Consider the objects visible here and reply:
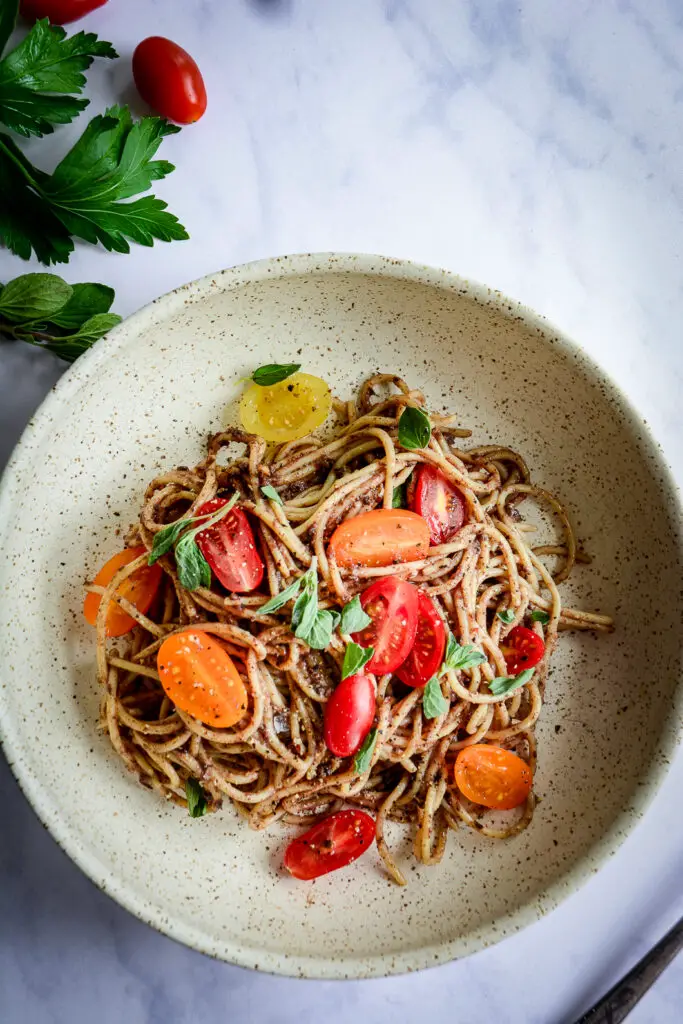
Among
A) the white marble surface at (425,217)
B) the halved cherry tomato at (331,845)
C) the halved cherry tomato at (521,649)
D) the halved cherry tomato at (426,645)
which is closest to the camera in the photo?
the halved cherry tomato at (426,645)

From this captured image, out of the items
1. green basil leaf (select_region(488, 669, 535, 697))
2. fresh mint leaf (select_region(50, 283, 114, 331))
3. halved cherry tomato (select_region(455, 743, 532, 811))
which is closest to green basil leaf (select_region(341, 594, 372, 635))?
green basil leaf (select_region(488, 669, 535, 697))

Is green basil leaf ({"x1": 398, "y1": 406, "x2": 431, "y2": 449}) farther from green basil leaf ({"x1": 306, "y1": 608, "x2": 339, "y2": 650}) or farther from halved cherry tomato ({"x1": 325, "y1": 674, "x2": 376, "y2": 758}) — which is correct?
halved cherry tomato ({"x1": 325, "y1": 674, "x2": 376, "y2": 758})

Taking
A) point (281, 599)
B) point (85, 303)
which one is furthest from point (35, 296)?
point (281, 599)

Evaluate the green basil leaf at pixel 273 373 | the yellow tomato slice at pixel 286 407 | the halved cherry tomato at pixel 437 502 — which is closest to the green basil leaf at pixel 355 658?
the halved cherry tomato at pixel 437 502

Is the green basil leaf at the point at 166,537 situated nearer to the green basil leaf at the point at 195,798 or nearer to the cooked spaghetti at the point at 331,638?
the cooked spaghetti at the point at 331,638

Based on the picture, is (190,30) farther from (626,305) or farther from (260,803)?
(260,803)

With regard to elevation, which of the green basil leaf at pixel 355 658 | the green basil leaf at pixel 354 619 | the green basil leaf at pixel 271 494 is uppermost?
the green basil leaf at pixel 271 494
